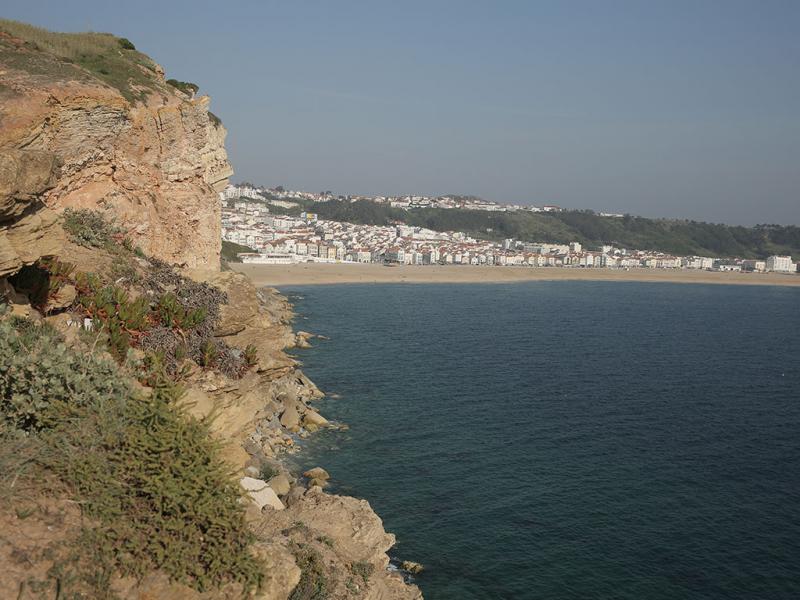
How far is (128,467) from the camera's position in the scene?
A: 7902mm

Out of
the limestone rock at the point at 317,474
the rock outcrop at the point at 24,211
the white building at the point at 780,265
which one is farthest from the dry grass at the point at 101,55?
the white building at the point at 780,265

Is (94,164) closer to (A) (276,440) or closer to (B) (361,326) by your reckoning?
(A) (276,440)

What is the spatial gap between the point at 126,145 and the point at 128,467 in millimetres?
12569

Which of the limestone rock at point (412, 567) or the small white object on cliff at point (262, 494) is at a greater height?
the small white object on cliff at point (262, 494)

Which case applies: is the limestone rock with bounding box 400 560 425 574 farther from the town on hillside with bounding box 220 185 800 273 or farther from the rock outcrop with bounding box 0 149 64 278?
the town on hillside with bounding box 220 185 800 273

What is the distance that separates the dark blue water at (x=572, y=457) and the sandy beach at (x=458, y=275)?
162 ft

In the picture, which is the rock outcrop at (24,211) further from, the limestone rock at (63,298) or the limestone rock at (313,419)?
the limestone rock at (313,419)

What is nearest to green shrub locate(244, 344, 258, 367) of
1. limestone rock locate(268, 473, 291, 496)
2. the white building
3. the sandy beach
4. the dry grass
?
limestone rock locate(268, 473, 291, 496)

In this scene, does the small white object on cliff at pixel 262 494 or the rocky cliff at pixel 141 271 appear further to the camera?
the small white object on cliff at pixel 262 494

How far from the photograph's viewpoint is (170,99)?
20.7 meters

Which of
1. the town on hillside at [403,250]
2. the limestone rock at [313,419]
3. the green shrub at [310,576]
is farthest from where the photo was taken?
the town on hillside at [403,250]

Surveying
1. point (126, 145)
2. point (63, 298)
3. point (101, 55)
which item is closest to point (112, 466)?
point (63, 298)

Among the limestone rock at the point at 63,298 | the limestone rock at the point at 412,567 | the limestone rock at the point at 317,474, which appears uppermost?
the limestone rock at the point at 63,298

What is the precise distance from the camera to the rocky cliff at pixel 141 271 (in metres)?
7.66
